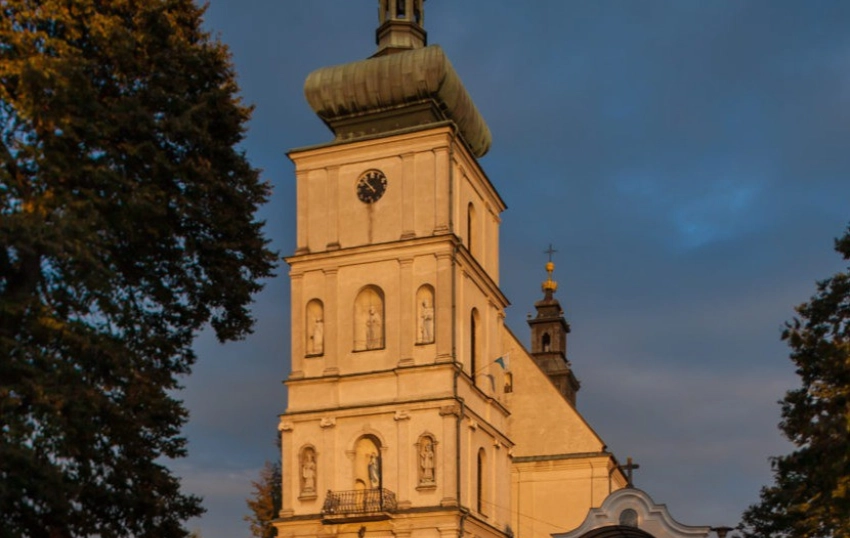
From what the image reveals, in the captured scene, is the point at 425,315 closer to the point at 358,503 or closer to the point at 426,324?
the point at 426,324

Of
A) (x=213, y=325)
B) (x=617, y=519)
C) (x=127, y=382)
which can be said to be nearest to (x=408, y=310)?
(x=617, y=519)

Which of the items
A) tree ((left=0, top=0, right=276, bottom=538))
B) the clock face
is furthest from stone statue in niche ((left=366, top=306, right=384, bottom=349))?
tree ((left=0, top=0, right=276, bottom=538))

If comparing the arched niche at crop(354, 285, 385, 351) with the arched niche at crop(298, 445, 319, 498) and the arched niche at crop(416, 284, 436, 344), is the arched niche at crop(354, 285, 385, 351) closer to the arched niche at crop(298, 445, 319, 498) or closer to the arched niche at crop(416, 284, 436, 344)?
the arched niche at crop(416, 284, 436, 344)

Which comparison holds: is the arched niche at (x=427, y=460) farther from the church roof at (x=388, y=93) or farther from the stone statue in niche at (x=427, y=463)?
the church roof at (x=388, y=93)

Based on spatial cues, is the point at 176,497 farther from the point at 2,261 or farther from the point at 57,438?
the point at 2,261

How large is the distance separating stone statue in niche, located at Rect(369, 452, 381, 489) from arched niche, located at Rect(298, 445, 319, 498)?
1637 millimetres

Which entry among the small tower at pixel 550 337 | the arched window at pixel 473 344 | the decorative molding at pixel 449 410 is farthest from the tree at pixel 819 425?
the small tower at pixel 550 337

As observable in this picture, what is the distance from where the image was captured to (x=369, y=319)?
38531 millimetres

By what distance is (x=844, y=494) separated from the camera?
19.5m

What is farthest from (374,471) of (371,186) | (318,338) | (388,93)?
(388,93)

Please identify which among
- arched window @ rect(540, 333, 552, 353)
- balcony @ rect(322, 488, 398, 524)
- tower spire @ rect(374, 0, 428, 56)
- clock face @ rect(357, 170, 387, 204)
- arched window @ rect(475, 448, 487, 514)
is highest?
tower spire @ rect(374, 0, 428, 56)

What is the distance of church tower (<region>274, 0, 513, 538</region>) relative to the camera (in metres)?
36.5

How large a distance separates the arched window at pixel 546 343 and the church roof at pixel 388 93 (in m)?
24.4

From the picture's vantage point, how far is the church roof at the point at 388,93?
1548 inches
